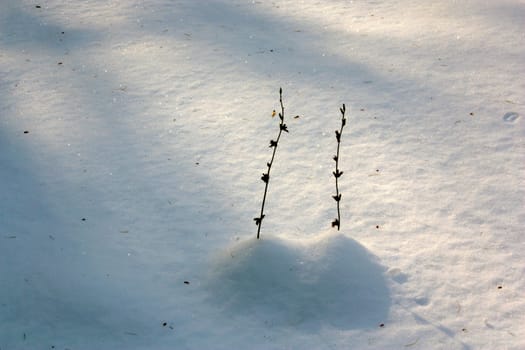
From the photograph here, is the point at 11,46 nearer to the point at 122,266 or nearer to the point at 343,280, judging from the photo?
the point at 122,266

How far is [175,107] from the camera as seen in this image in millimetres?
4230

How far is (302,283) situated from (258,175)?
1018mm

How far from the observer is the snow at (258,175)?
267cm

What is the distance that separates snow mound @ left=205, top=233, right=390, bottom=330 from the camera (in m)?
2.66

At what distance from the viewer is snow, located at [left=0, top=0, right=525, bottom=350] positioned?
2674 millimetres

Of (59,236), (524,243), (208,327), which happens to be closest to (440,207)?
(524,243)

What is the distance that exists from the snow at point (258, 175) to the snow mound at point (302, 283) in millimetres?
10

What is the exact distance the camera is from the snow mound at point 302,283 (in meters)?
2.66

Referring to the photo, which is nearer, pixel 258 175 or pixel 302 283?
pixel 302 283

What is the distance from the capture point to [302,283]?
2758mm

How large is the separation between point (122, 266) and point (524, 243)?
2177mm

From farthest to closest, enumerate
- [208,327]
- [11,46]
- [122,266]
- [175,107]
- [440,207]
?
[11,46] < [175,107] < [440,207] < [122,266] < [208,327]

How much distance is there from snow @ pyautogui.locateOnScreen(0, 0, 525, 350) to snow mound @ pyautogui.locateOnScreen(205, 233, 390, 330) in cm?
1

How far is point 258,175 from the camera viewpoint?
360 centimetres
